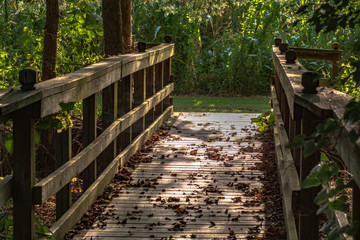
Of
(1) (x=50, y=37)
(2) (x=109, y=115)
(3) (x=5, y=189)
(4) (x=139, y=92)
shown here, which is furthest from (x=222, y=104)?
(3) (x=5, y=189)

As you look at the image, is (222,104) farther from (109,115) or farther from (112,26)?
(109,115)

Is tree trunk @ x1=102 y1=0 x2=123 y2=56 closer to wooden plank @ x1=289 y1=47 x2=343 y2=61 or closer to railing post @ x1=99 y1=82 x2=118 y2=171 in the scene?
railing post @ x1=99 y1=82 x2=118 y2=171

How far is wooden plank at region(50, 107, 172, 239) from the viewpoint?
459 cm

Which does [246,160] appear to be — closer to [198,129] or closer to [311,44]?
[198,129]

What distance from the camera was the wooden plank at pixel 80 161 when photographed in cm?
402

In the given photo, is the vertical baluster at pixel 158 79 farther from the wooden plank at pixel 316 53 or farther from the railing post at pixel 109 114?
the railing post at pixel 109 114

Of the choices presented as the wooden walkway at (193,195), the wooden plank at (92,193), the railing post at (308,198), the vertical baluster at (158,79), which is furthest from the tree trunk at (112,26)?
the railing post at (308,198)

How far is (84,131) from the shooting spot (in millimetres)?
5574

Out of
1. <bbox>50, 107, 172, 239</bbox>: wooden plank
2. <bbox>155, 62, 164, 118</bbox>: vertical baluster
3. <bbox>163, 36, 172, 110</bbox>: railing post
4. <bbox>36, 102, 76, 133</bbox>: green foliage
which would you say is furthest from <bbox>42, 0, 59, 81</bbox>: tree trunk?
<bbox>163, 36, 172, 110</bbox>: railing post

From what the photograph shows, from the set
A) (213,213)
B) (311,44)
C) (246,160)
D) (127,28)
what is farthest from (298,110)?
(311,44)

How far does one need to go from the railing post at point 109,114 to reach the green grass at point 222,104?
5606mm

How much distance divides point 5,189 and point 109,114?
286 cm

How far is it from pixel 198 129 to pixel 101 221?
14.7 ft

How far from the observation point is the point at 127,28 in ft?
29.6
